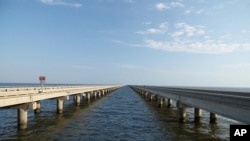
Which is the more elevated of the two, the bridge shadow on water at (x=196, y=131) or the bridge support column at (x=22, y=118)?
the bridge support column at (x=22, y=118)

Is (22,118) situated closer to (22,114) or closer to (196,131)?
(22,114)

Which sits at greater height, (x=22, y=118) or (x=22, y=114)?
(x=22, y=114)

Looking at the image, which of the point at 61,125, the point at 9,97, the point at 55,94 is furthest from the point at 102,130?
the point at 55,94

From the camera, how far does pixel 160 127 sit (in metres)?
31.7

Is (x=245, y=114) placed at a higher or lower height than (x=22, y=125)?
higher

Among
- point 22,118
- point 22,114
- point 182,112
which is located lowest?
point 182,112

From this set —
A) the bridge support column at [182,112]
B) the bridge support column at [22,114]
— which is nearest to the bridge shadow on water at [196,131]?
the bridge support column at [182,112]

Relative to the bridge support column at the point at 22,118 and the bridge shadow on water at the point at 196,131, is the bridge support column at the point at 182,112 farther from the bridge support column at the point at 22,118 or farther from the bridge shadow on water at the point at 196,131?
the bridge support column at the point at 22,118

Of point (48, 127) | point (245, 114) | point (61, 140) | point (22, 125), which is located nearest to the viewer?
point (245, 114)

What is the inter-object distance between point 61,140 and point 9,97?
515 cm

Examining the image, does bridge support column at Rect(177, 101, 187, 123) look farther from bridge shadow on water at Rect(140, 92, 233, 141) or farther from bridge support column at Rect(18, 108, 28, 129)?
bridge support column at Rect(18, 108, 28, 129)

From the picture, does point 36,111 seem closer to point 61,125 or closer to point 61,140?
point 61,125

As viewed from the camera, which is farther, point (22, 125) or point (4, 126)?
point (4, 126)

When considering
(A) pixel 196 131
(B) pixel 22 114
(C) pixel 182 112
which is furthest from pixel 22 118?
(C) pixel 182 112
